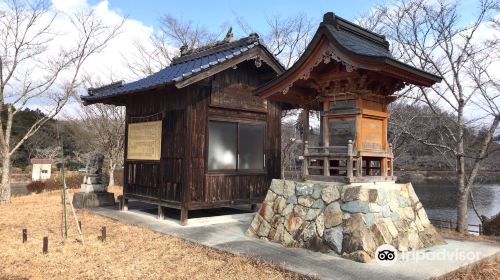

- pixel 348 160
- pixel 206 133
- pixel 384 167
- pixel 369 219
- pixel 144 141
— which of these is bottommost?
pixel 369 219

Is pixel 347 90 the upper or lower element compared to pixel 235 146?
upper

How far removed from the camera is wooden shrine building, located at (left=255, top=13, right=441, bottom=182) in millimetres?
6934

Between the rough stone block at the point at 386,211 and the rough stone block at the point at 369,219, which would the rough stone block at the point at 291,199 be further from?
the rough stone block at the point at 386,211

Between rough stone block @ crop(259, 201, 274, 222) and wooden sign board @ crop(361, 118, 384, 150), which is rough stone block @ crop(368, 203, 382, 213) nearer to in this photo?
wooden sign board @ crop(361, 118, 384, 150)

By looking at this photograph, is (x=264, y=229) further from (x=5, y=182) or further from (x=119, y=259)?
(x=5, y=182)

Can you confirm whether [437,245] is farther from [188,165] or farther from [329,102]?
[188,165]

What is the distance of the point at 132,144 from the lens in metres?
11.6

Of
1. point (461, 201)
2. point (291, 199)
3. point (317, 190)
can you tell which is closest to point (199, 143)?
point (291, 199)

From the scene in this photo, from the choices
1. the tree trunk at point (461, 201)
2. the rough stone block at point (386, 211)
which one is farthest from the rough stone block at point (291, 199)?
the tree trunk at point (461, 201)

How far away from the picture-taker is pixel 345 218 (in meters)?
6.75

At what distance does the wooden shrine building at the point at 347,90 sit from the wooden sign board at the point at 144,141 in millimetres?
3884

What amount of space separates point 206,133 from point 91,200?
18.2 ft

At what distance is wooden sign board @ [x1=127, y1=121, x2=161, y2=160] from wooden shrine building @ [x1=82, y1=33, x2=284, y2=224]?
0.03m

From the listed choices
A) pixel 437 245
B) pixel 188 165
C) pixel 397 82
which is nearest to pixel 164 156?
pixel 188 165
